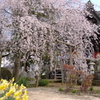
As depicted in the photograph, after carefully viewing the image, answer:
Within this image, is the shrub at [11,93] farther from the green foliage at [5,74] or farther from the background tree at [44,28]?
the green foliage at [5,74]

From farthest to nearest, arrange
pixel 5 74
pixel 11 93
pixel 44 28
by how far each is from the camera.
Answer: pixel 5 74, pixel 44 28, pixel 11 93

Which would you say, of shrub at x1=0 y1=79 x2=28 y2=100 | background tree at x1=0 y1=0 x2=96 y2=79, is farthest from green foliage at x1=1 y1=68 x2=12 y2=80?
shrub at x1=0 y1=79 x2=28 y2=100

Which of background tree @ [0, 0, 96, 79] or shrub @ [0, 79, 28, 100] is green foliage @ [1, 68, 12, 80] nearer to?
background tree @ [0, 0, 96, 79]

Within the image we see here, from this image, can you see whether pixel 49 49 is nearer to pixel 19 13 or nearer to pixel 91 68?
pixel 19 13

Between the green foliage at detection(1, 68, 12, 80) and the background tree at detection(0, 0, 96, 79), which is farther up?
the background tree at detection(0, 0, 96, 79)

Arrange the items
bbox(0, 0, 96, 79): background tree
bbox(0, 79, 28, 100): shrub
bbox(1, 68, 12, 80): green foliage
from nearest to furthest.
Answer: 1. bbox(0, 79, 28, 100): shrub
2. bbox(0, 0, 96, 79): background tree
3. bbox(1, 68, 12, 80): green foliage

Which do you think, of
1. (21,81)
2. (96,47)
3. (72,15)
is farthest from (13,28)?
(96,47)

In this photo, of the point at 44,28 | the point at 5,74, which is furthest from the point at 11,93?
the point at 5,74

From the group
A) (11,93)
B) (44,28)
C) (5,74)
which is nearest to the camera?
(11,93)

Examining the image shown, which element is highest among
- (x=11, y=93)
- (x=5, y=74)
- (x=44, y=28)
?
(x=44, y=28)

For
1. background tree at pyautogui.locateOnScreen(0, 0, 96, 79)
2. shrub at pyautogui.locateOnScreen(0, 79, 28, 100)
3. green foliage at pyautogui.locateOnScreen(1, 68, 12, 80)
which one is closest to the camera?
shrub at pyautogui.locateOnScreen(0, 79, 28, 100)

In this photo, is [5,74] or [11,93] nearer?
[11,93]

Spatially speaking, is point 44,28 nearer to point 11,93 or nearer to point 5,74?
point 5,74

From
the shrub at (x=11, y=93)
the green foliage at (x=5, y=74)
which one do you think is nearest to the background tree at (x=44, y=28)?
the green foliage at (x=5, y=74)
